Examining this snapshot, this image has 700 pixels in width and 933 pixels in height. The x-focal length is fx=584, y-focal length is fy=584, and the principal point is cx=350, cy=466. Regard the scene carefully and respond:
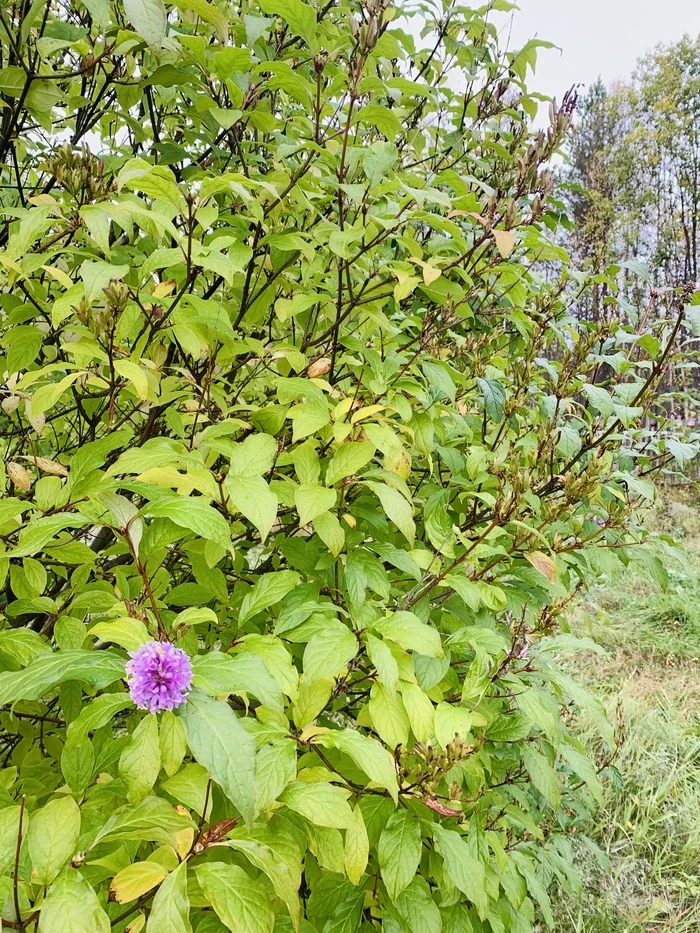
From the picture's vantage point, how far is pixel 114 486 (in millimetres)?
776

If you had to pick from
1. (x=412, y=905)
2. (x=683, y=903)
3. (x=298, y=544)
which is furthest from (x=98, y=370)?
(x=683, y=903)

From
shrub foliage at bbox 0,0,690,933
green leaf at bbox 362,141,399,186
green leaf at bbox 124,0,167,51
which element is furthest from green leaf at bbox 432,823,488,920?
green leaf at bbox 124,0,167,51

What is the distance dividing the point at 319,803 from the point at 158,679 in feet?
0.93

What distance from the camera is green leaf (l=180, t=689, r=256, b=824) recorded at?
0.58m

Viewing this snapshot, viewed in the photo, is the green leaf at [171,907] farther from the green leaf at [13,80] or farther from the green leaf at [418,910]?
the green leaf at [13,80]

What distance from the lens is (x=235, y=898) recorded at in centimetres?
66

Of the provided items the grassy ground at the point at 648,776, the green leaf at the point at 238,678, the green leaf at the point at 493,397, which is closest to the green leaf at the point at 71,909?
the green leaf at the point at 238,678

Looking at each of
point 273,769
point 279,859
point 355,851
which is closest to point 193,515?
point 273,769

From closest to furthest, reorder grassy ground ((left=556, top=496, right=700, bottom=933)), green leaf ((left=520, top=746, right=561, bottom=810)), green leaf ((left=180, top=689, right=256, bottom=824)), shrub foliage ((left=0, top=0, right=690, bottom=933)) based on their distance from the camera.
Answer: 1. green leaf ((left=180, top=689, right=256, bottom=824))
2. shrub foliage ((left=0, top=0, right=690, bottom=933))
3. green leaf ((left=520, top=746, right=561, bottom=810))
4. grassy ground ((left=556, top=496, right=700, bottom=933))

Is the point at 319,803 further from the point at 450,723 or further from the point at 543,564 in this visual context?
the point at 543,564

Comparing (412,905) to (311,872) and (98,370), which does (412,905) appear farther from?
(98,370)

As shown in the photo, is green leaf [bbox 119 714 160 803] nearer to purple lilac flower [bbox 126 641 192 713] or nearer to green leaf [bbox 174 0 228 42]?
purple lilac flower [bbox 126 641 192 713]

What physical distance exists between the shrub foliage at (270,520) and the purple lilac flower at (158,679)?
0.02 m

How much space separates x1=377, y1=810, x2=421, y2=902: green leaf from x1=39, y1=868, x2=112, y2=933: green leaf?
46 cm
